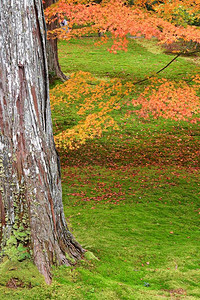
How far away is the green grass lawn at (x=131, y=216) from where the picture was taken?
10.3 feet

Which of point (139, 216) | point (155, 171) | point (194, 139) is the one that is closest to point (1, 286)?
point (139, 216)

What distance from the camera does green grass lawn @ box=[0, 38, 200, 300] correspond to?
3.13 metres

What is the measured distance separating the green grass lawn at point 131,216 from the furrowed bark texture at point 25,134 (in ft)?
1.13

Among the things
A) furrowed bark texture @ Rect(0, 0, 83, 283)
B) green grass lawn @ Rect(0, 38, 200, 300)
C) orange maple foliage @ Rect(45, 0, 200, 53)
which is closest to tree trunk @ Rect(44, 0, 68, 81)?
green grass lawn @ Rect(0, 38, 200, 300)

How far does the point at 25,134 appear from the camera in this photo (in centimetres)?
300

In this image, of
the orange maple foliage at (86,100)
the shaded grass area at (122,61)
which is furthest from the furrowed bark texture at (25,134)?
the shaded grass area at (122,61)

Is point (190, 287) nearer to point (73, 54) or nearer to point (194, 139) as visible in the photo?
point (194, 139)

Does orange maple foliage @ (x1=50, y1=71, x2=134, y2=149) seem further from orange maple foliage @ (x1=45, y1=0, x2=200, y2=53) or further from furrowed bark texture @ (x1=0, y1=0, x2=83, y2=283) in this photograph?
furrowed bark texture @ (x1=0, y1=0, x2=83, y2=283)

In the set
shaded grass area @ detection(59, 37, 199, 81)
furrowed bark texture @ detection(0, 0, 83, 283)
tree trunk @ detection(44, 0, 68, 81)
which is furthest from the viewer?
shaded grass area @ detection(59, 37, 199, 81)

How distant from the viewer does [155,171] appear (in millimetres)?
10875

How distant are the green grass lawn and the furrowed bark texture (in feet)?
1.13

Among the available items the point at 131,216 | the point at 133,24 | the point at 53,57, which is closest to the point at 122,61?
the point at 53,57

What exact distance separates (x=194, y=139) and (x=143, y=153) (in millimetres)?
3076

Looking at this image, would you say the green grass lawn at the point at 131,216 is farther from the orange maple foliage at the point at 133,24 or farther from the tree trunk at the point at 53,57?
the orange maple foliage at the point at 133,24
